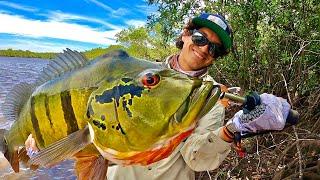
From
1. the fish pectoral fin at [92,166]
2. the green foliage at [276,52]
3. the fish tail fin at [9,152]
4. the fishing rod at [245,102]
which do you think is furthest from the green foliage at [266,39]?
the fish pectoral fin at [92,166]

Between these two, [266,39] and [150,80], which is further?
[266,39]

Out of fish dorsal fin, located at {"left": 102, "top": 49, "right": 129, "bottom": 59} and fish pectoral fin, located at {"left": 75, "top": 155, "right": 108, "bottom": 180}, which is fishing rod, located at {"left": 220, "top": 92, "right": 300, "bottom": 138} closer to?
fish dorsal fin, located at {"left": 102, "top": 49, "right": 129, "bottom": 59}

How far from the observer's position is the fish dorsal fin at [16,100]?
2.13 meters

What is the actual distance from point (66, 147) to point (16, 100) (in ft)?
2.22

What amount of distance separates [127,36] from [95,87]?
2077 cm

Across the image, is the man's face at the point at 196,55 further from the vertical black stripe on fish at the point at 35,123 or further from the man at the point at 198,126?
the vertical black stripe on fish at the point at 35,123

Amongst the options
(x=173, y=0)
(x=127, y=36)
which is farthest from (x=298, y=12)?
(x=127, y=36)

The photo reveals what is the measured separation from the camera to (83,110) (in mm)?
1717

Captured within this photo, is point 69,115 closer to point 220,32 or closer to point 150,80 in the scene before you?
point 150,80

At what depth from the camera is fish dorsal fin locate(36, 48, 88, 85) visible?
1896 mm

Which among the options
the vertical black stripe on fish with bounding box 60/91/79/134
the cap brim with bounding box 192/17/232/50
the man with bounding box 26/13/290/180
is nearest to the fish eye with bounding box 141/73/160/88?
the vertical black stripe on fish with bounding box 60/91/79/134

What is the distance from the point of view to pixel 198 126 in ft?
7.95

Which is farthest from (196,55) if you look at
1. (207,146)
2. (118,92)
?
(118,92)

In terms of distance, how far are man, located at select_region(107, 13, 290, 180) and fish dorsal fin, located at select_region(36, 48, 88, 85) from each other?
1.85 feet
